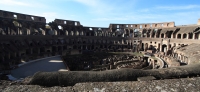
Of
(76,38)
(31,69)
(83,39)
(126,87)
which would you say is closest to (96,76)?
(126,87)

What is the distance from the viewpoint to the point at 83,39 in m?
43.6

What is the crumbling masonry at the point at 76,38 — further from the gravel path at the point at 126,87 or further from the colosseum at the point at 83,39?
the gravel path at the point at 126,87

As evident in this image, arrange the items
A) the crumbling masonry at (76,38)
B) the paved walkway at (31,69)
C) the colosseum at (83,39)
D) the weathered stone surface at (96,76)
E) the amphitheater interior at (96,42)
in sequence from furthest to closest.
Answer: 1. the crumbling masonry at (76,38)
2. the colosseum at (83,39)
3. the amphitheater interior at (96,42)
4. the paved walkway at (31,69)
5. the weathered stone surface at (96,76)

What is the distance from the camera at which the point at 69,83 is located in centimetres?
629

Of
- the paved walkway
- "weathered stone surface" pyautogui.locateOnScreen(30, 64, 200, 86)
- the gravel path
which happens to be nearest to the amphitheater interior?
the paved walkway

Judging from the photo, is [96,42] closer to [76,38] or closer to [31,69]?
[76,38]

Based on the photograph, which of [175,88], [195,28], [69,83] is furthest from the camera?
[195,28]

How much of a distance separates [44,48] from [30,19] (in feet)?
31.6

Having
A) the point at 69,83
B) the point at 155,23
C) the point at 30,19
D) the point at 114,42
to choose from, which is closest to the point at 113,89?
the point at 69,83

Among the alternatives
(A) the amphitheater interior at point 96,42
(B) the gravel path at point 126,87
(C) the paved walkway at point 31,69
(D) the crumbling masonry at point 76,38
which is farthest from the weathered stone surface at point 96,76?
(D) the crumbling masonry at point 76,38

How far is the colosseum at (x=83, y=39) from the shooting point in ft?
80.2

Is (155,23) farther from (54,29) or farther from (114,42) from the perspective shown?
A: (54,29)

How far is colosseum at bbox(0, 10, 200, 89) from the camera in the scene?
2445 cm

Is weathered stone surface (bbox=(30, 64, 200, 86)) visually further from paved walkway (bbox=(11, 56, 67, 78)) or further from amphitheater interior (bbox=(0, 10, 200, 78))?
amphitheater interior (bbox=(0, 10, 200, 78))
